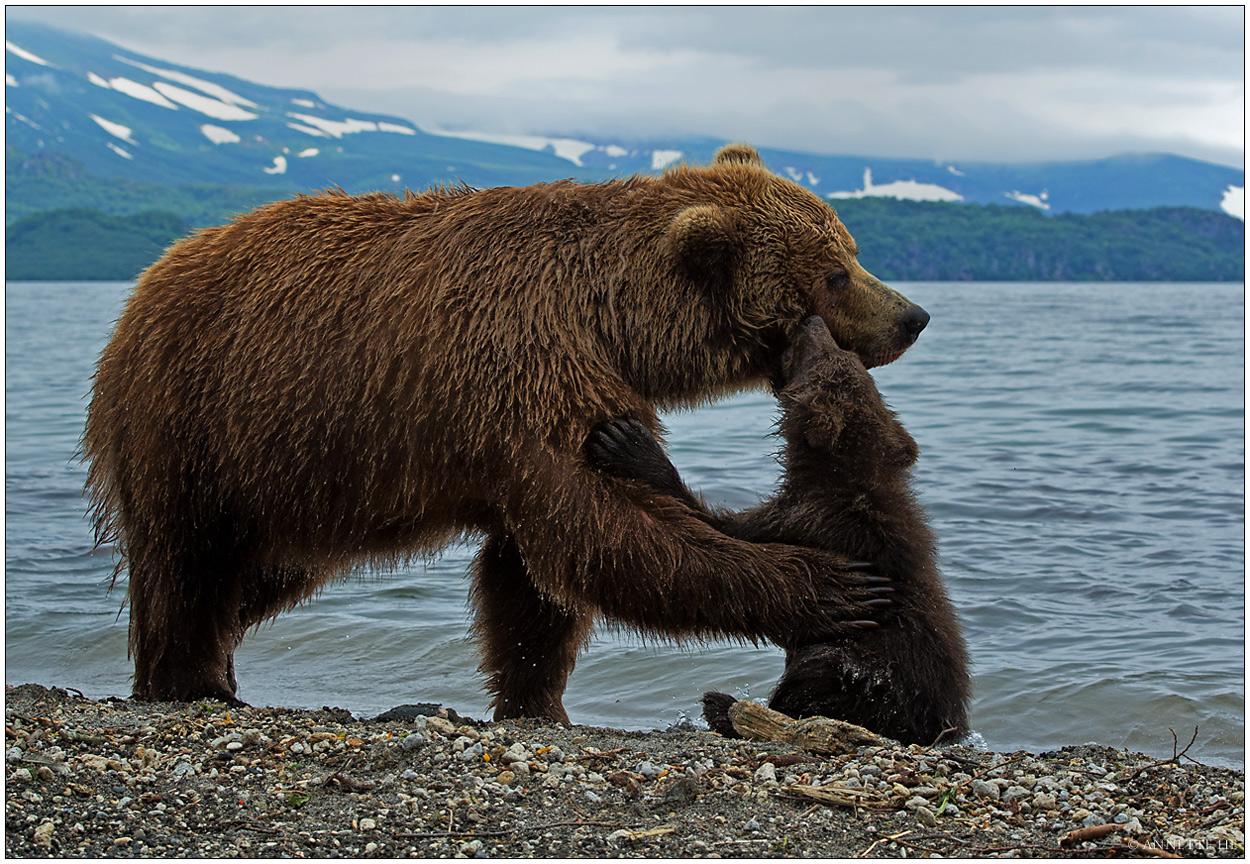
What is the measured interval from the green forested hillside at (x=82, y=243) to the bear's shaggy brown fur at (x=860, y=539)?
4758 inches

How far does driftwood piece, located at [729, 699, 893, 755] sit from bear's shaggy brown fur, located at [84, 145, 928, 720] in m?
0.32

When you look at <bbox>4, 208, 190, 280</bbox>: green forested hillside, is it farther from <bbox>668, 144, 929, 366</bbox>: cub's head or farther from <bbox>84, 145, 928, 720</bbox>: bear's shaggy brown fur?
<bbox>668, 144, 929, 366</bbox>: cub's head

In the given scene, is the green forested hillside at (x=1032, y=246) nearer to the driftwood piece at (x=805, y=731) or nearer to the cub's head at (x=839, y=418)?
the cub's head at (x=839, y=418)

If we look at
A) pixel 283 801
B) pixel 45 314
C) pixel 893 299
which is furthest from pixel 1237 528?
pixel 45 314

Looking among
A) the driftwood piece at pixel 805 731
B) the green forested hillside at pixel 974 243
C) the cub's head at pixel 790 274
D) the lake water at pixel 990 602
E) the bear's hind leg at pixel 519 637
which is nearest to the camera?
the driftwood piece at pixel 805 731

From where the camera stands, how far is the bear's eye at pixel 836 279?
5492 millimetres

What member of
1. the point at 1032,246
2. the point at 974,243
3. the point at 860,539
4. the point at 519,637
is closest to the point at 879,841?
the point at 860,539

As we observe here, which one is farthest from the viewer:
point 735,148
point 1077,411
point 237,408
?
point 1077,411

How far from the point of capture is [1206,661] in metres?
7.77

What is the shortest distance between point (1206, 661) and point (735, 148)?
14.5 ft

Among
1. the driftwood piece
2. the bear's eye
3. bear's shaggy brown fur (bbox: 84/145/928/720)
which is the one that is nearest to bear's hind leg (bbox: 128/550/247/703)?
bear's shaggy brown fur (bbox: 84/145/928/720)

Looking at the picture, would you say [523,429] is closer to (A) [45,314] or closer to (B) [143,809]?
(B) [143,809]

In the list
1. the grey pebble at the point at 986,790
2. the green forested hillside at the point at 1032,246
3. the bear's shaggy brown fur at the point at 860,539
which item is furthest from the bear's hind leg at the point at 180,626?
the green forested hillside at the point at 1032,246

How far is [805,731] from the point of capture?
4.94 meters
